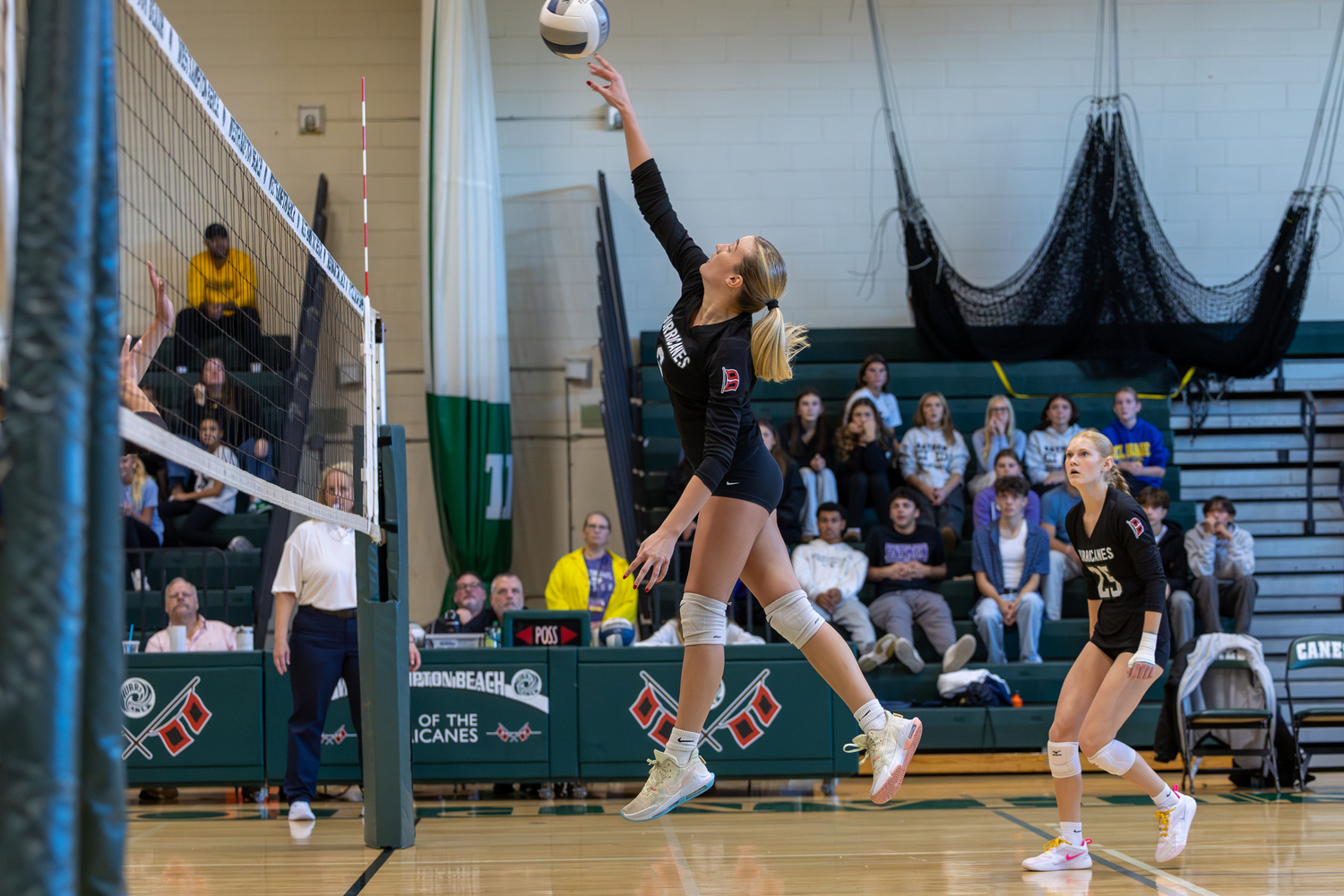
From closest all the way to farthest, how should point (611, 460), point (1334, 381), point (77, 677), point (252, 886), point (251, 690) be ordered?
point (77, 677) → point (252, 886) → point (251, 690) → point (611, 460) → point (1334, 381)

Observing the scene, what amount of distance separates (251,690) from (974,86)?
28.8ft

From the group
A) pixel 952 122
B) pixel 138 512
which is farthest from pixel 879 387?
pixel 138 512

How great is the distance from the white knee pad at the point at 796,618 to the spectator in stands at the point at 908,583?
4.53m

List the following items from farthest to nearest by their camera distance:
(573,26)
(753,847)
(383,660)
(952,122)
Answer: (952,122), (753,847), (383,660), (573,26)

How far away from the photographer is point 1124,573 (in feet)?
16.7

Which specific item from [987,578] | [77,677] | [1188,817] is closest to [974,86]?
[987,578]

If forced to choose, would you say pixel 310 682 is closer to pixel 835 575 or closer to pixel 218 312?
pixel 835 575

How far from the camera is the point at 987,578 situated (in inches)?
351

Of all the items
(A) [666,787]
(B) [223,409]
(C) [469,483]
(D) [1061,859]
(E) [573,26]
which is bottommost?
(D) [1061,859]

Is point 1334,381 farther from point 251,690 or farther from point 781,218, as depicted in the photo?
point 251,690

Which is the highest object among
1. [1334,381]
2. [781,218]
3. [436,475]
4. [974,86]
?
[974,86]

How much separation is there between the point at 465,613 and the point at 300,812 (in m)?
2.57

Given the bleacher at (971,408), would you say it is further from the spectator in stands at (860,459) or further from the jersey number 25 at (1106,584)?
the jersey number 25 at (1106,584)

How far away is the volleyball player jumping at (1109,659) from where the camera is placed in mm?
4926
